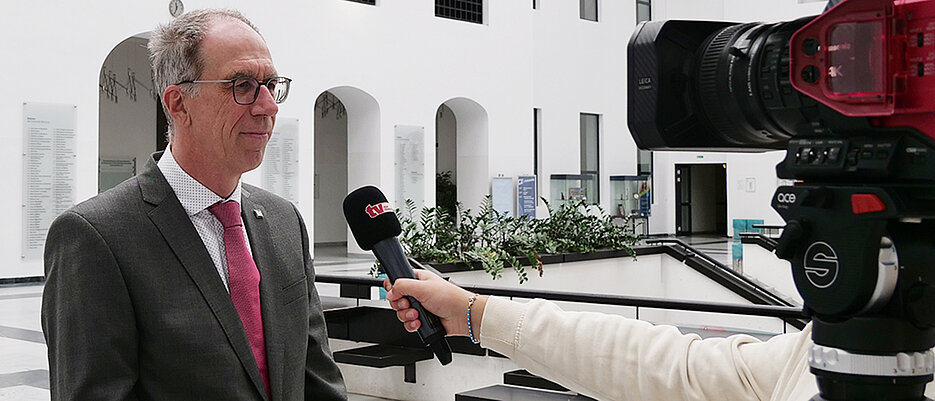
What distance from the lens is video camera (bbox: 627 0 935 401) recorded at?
1224 mm

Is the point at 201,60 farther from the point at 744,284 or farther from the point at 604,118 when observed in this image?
the point at 604,118

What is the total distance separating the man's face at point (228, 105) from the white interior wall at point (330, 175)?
21.6 m

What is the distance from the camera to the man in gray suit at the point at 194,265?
1864 mm

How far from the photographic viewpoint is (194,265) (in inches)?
79.5

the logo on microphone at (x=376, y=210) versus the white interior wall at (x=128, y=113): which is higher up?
the white interior wall at (x=128, y=113)

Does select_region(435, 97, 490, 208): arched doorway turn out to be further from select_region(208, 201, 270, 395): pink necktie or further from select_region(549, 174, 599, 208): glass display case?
→ select_region(208, 201, 270, 395): pink necktie

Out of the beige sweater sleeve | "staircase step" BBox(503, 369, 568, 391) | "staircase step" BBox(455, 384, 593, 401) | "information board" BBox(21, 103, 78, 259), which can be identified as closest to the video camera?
the beige sweater sleeve

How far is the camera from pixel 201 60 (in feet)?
6.84

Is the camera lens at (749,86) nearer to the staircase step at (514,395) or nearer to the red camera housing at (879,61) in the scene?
the red camera housing at (879,61)

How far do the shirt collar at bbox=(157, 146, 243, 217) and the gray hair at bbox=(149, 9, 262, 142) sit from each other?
0.37 feet

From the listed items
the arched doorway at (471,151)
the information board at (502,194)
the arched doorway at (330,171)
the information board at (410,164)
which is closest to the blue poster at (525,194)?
the information board at (502,194)

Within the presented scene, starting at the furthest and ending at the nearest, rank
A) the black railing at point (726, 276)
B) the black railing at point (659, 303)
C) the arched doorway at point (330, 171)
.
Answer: the arched doorway at point (330, 171)
the black railing at point (726, 276)
the black railing at point (659, 303)

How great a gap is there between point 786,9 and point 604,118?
211 inches

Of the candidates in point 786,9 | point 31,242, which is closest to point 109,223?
point 31,242
